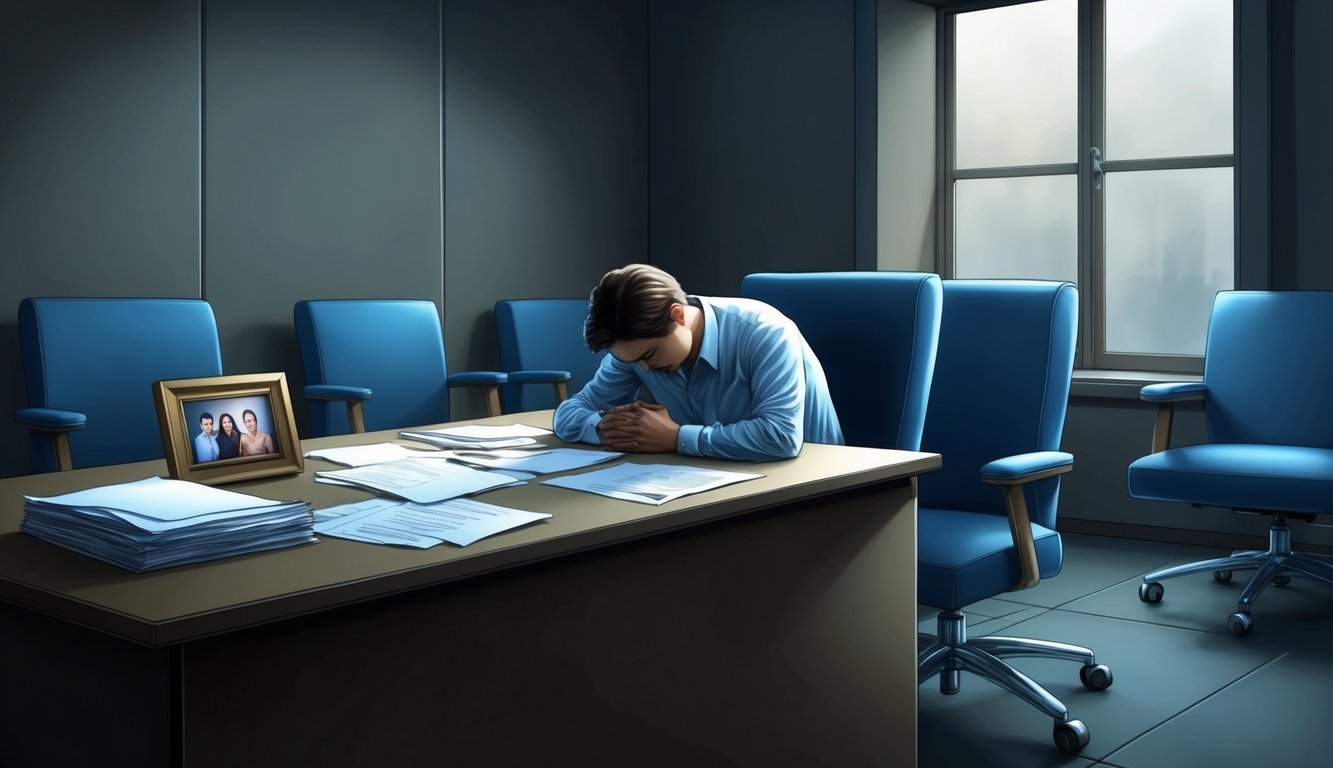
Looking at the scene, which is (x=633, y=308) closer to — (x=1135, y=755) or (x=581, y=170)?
(x=1135, y=755)

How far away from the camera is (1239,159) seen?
4.42 meters

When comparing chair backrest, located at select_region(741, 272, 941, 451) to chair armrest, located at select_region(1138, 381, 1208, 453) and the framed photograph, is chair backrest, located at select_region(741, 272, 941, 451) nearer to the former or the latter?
the framed photograph

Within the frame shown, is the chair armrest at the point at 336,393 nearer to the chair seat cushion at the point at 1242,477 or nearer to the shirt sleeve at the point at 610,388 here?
the shirt sleeve at the point at 610,388

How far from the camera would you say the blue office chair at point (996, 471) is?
2453 mm

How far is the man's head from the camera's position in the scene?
7.38 feet

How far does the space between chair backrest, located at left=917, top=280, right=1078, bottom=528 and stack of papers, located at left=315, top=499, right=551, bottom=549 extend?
58.5 inches

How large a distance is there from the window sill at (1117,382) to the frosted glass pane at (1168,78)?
3.06ft

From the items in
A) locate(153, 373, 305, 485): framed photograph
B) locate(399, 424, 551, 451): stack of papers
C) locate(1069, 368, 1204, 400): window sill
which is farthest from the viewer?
locate(1069, 368, 1204, 400): window sill

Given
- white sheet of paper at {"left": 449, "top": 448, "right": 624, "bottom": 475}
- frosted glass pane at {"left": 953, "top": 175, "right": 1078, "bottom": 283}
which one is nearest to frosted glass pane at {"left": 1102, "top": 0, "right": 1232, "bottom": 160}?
frosted glass pane at {"left": 953, "top": 175, "right": 1078, "bottom": 283}

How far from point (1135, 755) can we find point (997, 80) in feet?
11.7

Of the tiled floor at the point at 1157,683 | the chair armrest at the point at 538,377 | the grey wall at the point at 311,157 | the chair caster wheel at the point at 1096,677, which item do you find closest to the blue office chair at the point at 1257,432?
the tiled floor at the point at 1157,683

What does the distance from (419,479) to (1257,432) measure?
3.15 m

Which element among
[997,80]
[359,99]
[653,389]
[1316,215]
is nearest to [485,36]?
[359,99]

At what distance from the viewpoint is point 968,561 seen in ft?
7.92
